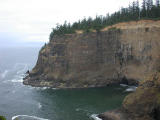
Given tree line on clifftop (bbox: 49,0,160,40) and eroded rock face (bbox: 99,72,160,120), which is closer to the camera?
eroded rock face (bbox: 99,72,160,120)

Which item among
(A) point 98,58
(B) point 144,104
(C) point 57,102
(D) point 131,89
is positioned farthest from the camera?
(A) point 98,58

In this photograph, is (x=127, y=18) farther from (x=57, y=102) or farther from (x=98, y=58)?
(x=57, y=102)

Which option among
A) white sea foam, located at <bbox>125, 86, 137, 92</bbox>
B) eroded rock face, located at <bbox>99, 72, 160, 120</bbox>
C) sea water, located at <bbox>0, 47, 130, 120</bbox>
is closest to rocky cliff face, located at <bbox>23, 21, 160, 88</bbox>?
white sea foam, located at <bbox>125, 86, 137, 92</bbox>

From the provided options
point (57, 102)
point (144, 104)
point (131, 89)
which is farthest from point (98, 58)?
point (144, 104)

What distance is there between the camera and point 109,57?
7638cm

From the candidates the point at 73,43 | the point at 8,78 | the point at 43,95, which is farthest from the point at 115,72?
the point at 8,78

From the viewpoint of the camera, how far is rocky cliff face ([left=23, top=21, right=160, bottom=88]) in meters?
70.3

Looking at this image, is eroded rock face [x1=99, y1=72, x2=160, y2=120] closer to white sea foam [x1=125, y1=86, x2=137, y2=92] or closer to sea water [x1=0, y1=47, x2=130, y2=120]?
sea water [x1=0, y1=47, x2=130, y2=120]

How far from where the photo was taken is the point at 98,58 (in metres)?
77.4

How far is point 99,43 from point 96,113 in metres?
33.0

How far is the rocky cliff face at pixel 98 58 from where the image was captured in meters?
70.3

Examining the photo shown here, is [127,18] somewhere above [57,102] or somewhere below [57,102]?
above

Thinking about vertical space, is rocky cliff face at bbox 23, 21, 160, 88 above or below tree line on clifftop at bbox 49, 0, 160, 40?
below

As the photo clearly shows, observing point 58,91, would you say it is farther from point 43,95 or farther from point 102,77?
point 102,77
